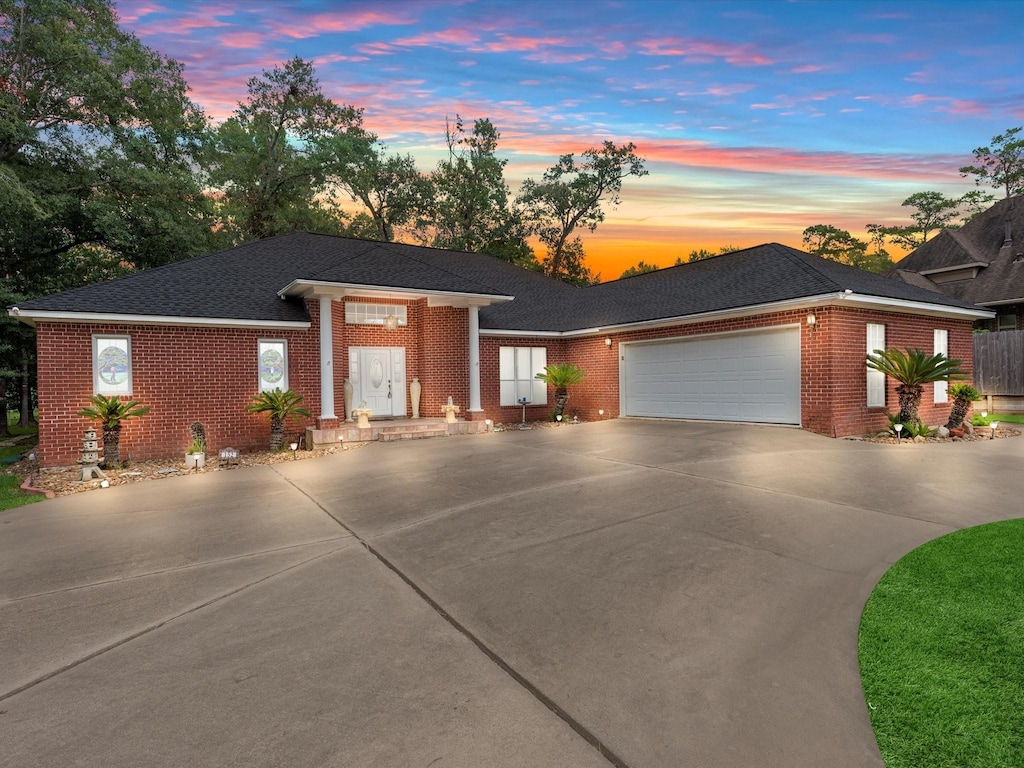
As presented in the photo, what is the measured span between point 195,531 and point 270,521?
765mm

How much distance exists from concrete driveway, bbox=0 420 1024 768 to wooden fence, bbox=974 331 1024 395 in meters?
14.2

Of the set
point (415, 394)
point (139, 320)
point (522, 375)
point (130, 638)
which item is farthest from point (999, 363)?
point (139, 320)

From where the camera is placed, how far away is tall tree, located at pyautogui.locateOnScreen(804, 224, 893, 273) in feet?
135

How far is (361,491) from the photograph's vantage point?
7.31 metres

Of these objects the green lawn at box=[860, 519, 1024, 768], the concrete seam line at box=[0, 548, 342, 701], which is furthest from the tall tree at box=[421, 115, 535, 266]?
the green lawn at box=[860, 519, 1024, 768]

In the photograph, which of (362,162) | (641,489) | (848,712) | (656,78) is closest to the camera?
(848,712)

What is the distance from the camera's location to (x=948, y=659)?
281 centimetres

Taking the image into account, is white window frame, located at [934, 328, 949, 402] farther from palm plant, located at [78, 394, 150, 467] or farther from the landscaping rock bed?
palm plant, located at [78, 394, 150, 467]

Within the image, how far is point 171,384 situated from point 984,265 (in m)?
32.5

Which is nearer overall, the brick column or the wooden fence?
the brick column

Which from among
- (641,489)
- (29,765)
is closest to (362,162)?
(641,489)

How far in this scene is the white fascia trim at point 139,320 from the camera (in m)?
9.80

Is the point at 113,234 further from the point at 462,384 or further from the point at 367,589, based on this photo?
the point at 367,589

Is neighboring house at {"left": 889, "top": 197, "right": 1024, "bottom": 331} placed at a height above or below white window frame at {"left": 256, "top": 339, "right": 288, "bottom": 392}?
above
